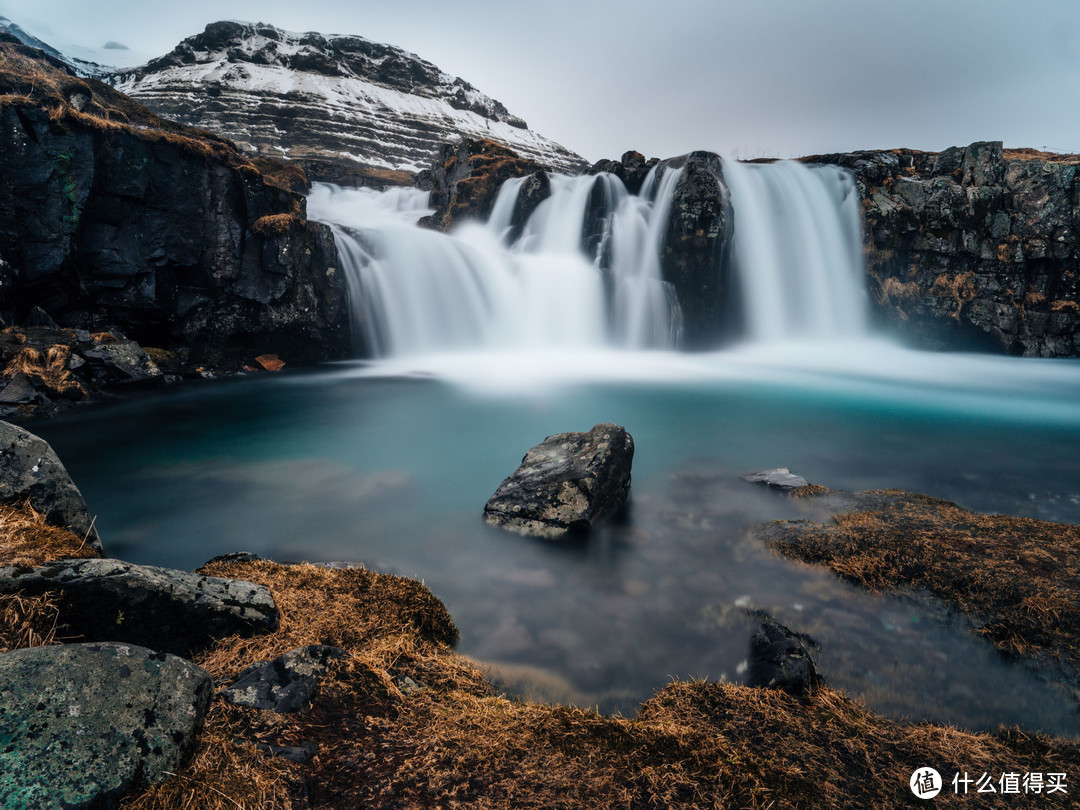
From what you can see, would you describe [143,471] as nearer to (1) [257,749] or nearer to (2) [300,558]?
(2) [300,558]

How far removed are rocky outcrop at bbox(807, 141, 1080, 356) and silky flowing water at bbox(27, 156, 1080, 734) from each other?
146 cm

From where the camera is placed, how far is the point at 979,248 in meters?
22.6

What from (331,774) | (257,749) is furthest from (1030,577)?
(257,749)

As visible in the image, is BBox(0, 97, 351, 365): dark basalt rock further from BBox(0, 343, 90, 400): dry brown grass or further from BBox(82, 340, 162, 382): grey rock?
BBox(0, 343, 90, 400): dry brown grass

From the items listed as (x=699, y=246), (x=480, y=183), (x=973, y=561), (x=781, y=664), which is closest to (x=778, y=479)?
(x=973, y=561)

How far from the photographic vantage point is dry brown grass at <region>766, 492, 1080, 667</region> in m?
4.20

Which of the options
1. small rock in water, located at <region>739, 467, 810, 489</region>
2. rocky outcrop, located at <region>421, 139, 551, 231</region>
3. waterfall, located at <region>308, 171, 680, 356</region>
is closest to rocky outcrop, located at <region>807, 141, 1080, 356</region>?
waterfall, located at <region>308, 171, 680, 356</region>

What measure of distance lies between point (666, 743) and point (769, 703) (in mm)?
975

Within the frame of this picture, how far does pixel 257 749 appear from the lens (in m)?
2.28

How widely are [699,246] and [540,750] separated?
24260 millimetres

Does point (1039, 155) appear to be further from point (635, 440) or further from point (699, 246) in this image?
point (635, 440)

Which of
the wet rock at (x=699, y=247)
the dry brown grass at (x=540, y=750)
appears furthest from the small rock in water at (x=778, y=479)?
the wet rock at (x=699, y=247)

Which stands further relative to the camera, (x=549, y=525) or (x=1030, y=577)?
(x=549, y=525)

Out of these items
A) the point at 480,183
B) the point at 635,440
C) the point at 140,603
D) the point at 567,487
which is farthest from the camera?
the point at 480,183
